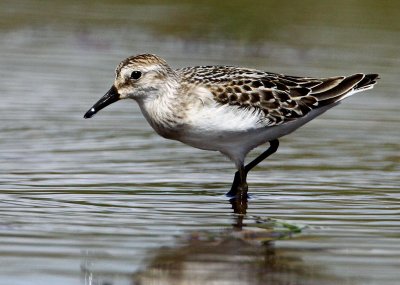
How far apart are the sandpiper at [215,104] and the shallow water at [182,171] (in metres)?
0.56

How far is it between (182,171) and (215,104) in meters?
1.54

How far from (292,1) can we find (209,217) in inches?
603

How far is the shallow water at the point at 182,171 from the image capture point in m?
8.55

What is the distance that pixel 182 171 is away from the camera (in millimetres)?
12758

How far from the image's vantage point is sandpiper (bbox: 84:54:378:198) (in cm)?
1134

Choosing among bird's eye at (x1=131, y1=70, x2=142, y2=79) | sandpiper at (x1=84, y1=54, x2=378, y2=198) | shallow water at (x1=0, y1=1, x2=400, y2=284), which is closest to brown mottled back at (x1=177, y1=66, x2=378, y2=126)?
sandpiper at (x1=84, y1=54, x2=378, y2=198)

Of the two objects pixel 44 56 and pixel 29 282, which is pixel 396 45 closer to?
pixel 44 56

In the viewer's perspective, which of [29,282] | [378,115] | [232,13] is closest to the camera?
[29,282]

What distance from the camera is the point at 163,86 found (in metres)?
11.5

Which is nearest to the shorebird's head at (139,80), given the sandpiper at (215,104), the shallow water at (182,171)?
the sandpiper at (215,104)

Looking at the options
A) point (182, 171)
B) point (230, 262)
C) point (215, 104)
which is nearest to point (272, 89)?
point (215, 104)

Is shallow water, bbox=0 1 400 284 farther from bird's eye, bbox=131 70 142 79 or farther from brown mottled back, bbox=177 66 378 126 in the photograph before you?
bird's eye, bbox=131 70 142 79

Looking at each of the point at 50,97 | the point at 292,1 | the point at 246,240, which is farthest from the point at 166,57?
the point at 246,240

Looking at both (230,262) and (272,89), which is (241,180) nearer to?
(272,89)
